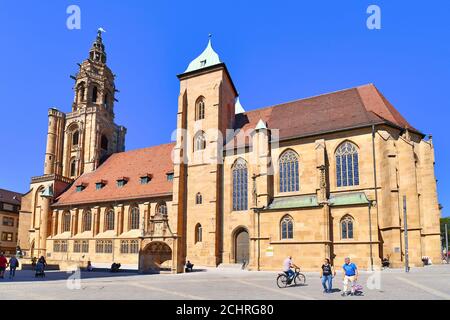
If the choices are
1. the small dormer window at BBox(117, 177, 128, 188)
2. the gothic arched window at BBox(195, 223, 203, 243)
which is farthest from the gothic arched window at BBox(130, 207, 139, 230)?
the gothic arched window at BBox(195, 223, 203, 243)

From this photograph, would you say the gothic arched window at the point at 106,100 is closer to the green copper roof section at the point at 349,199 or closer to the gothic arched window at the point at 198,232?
the gothic arched window at the point at 198,232

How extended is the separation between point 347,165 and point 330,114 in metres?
5.96

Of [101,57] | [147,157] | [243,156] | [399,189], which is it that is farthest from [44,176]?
[399,189]

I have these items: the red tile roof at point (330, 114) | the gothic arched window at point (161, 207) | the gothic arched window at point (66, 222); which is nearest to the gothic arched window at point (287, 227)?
the red tile roof at point (330, 114)

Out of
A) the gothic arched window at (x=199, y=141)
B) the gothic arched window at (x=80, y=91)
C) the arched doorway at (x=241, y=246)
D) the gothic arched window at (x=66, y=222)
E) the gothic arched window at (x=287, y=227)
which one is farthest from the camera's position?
A: the gothic arched window at (x=80, y=91)

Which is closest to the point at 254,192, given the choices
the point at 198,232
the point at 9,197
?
the point at 198,232

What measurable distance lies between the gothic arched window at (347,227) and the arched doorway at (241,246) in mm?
9110

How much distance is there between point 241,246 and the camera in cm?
3578

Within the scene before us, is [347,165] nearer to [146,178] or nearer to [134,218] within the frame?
[146,178]

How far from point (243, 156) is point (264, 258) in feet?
32.9

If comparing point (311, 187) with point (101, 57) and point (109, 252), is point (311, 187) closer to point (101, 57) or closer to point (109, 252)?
point (109, 252)

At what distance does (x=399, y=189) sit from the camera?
30.2 meters

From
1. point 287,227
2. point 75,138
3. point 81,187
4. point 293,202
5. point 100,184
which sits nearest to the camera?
point 287,227

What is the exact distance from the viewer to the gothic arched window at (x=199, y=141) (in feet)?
131
